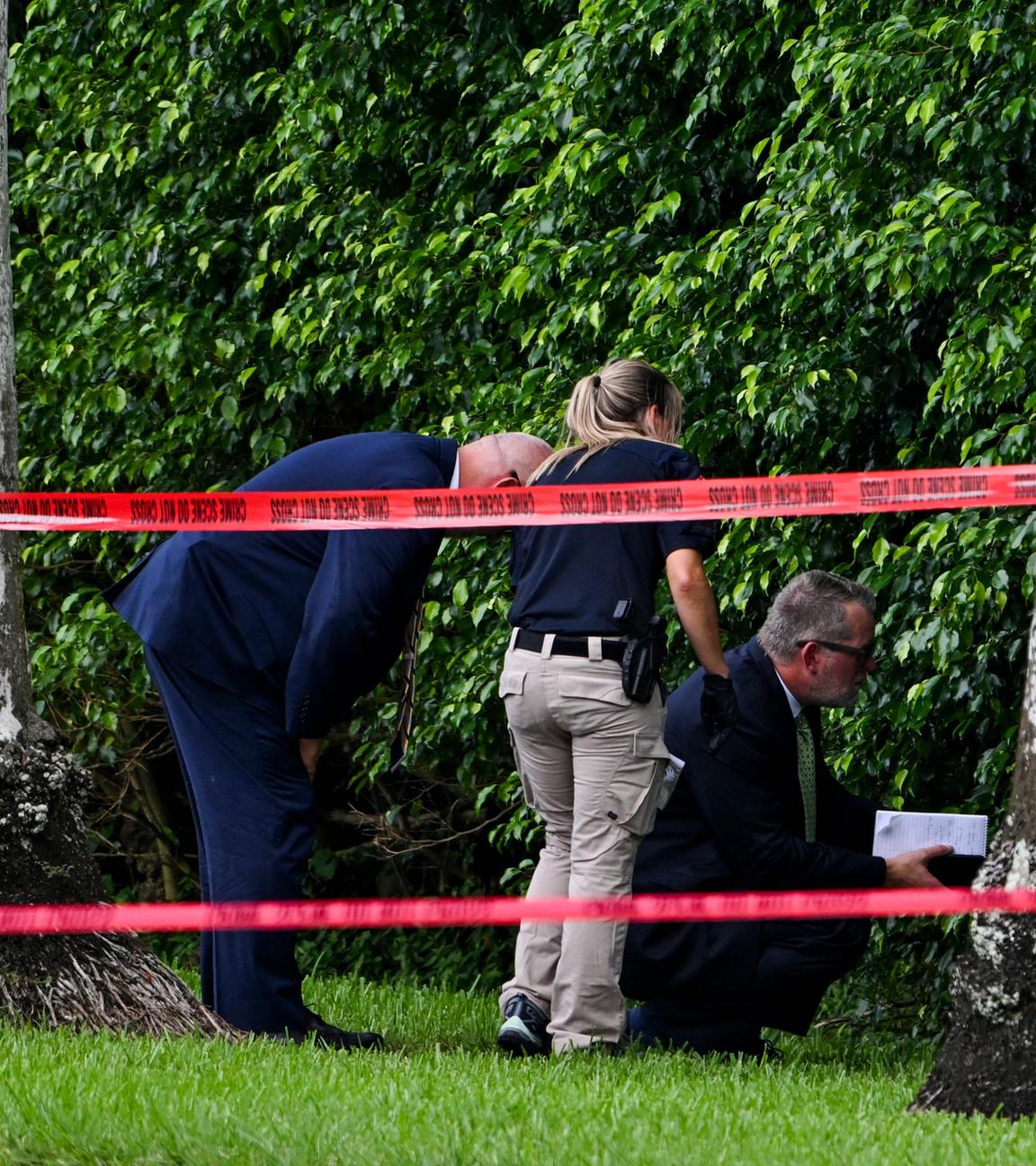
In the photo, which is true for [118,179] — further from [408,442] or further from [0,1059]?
[0,1059]

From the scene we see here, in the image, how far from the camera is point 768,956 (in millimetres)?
5078

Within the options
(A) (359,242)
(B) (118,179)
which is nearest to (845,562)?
(A) (359,242)

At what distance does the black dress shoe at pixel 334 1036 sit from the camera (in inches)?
192

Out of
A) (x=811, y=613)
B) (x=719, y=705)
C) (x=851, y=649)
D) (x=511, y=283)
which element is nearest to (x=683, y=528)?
(x=719, y=705)

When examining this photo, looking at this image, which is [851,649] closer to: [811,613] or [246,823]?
[811,613]

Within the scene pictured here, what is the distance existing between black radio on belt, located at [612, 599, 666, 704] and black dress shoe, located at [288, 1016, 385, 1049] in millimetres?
1221

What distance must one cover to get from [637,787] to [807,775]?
2.31 feet

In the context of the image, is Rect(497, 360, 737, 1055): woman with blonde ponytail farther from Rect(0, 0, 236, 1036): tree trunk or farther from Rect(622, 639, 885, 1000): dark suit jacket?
Rect(0, 0, 236, 1036): tree trunk

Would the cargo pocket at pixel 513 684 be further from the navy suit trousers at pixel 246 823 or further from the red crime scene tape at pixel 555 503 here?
the navy suit trousers at pixel 246 823

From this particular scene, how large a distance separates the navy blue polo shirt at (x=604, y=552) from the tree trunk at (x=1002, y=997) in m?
1.33

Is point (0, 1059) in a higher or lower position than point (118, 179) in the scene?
lower

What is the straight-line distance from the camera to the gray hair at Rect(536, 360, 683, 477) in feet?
16.3

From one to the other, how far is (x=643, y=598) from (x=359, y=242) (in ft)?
10.4

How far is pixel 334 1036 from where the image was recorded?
4.97 m
